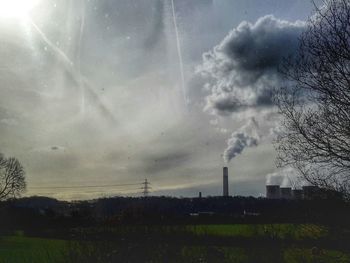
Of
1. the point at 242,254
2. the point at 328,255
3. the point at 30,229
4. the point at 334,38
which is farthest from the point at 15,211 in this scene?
the point at 334,38

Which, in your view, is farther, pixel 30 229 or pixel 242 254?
pixel 30 229

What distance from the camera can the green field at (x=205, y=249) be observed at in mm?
9047

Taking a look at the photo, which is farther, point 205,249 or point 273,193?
point 273,193

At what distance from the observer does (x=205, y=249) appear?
941 centimetres

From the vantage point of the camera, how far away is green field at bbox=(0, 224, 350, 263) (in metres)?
9.05

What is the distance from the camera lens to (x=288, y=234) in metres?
9.59

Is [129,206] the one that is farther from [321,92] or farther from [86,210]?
[321,92]

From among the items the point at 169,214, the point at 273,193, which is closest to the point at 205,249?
the point at 169,214

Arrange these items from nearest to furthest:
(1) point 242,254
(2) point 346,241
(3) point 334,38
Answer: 1. (1) point 242,254
2. (2) point 346,241
3. (3) point 334,38

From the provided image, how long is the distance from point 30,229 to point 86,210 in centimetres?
210

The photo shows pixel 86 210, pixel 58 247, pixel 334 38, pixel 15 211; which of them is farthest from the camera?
pixel 15 211

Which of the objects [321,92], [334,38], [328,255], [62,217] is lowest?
[328,255]

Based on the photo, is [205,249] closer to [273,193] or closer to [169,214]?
[169,214]

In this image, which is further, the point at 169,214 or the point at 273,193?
the point at 273,193
